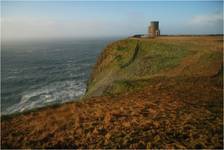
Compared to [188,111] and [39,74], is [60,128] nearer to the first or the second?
[188,111]

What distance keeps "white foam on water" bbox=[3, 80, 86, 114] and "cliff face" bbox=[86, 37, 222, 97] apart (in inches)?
334

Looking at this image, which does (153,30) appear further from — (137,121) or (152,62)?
(137,121)

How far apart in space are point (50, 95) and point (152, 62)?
61.8ft

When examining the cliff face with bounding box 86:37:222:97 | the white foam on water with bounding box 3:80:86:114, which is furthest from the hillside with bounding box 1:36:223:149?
the white foam on water with bounding box 3:80:86:114

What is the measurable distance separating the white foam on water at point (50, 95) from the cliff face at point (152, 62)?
849 centimetres

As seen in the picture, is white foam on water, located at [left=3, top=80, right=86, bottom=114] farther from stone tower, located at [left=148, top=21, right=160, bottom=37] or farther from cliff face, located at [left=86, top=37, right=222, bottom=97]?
stone tower, located at [left=148, top=21, right=160, bottom=37]

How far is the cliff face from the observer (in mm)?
15234

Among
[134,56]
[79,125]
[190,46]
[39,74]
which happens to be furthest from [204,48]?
[39,74]

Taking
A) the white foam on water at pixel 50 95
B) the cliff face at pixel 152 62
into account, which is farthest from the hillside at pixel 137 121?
the white foam on water at pixel 50 95

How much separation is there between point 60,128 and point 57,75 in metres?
41.5

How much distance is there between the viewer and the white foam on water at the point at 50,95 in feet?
94.0

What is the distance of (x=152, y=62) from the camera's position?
20.3m

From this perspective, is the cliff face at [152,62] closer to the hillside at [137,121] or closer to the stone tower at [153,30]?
the hillside at [137,121]

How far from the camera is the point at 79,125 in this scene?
711cm
